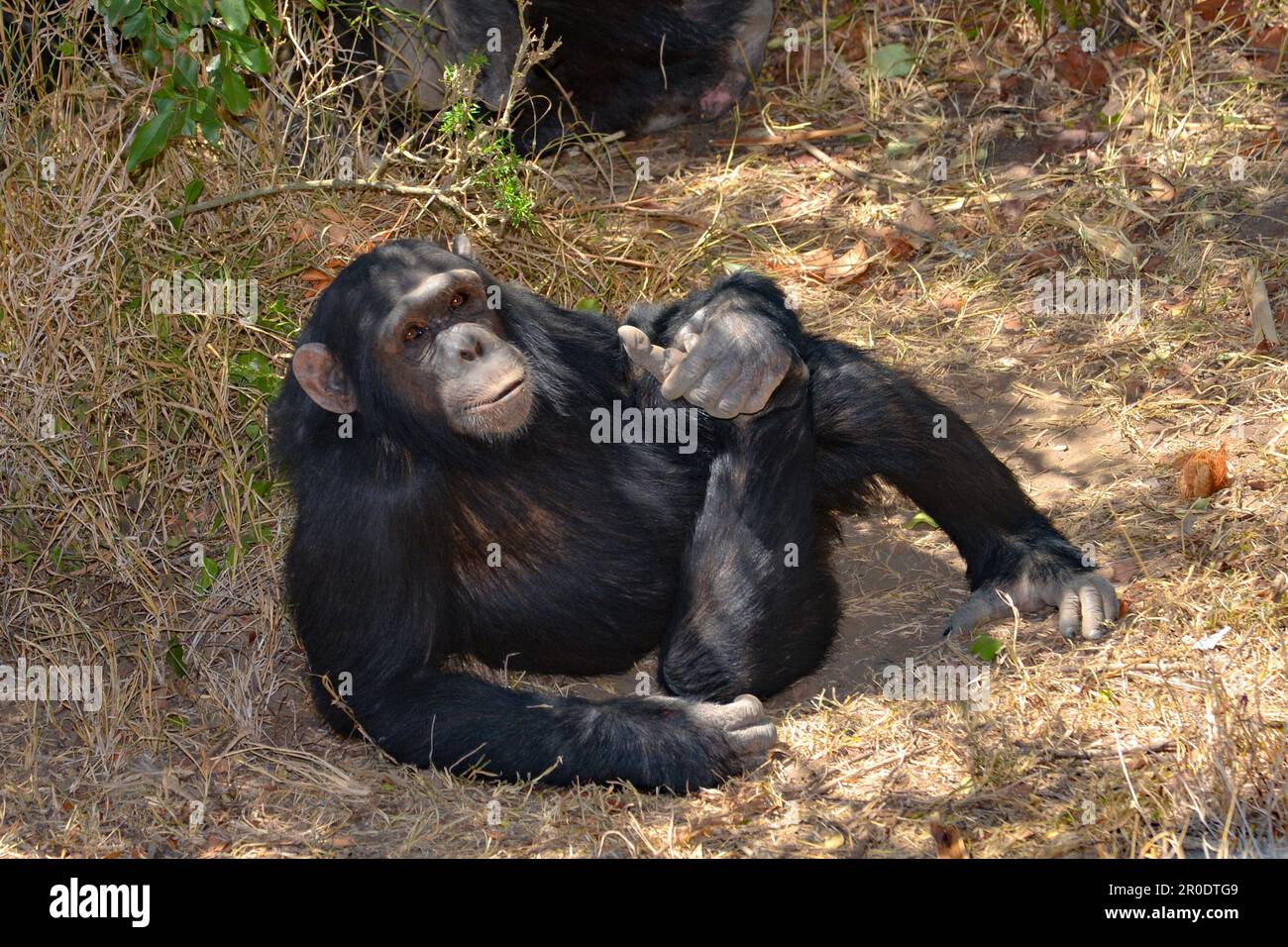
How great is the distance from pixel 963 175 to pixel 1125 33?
1612 millimetres

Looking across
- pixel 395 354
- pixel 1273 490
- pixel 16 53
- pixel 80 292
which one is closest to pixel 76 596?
pixel 80 292

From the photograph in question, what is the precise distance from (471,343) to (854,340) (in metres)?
3.15

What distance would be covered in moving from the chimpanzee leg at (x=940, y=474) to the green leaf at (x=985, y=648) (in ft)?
0.60

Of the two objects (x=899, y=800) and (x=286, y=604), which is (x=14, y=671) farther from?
(x=899, y=800)

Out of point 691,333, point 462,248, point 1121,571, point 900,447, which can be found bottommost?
point 1121,571

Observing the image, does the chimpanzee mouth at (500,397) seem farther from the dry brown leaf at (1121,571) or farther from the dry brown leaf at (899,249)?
the dry brown leaf at (899,249)

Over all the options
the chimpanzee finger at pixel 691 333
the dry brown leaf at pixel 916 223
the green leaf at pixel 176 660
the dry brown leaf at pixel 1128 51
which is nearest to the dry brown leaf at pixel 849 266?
the dry brown leaf at pixel 916 223

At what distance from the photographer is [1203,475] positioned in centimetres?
604

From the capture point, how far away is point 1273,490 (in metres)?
5.95

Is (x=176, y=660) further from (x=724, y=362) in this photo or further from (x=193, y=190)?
(x=724, y=362)

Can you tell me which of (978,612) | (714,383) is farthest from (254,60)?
(978,612)

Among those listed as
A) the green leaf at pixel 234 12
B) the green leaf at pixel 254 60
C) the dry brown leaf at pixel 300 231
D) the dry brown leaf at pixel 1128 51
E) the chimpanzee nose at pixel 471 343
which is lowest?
the chimpanzee nose at pixel 471 343

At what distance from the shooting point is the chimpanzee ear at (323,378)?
212 inches

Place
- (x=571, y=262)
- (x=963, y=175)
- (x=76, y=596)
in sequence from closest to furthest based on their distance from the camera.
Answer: (x=76, y=596), (x=571, y=262), (x=963, y=175)
